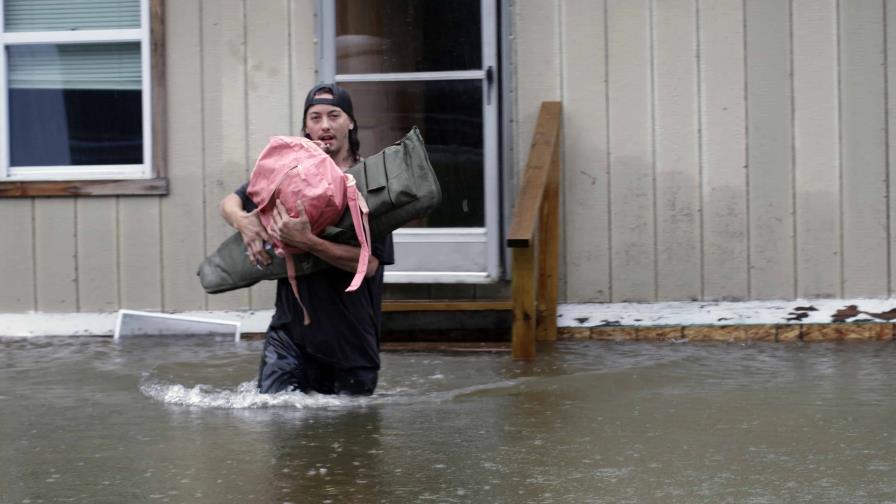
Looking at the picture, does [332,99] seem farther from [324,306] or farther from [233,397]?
[233,397]

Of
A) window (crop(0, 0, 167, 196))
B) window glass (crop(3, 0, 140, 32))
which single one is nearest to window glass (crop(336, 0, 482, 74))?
window (crop(0, 0, 167, 196))

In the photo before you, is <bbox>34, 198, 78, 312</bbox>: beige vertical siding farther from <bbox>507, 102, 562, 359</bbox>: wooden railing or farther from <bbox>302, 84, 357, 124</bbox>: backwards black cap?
<bbox>302, 84, 357, 124</bbox>: backwards black cap

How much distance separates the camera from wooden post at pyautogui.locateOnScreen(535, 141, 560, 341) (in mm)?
7812

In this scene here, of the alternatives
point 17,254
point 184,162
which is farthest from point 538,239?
point 17,254

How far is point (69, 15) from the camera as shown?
851 cm

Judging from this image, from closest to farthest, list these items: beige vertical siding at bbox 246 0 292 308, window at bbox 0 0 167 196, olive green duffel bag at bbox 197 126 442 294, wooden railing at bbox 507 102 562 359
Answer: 1. olive green duffel bag at bbox 197 126 442 294
2. wooden railing at bbox 507 102 562 359
3. beige vertical siding at bbox 246 0 292 308
4. window at bbox 0 0 167 196

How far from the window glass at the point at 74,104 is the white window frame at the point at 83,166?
0.05m

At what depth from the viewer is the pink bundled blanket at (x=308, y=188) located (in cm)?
520

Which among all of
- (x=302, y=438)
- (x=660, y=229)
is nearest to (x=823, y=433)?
(x=302, y=438)

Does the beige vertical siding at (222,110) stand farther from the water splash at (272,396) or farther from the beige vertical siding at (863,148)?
the beige vertical siding at (863,148)

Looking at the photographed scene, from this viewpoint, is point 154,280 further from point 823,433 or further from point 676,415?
point 823,433

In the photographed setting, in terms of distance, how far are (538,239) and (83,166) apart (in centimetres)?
279

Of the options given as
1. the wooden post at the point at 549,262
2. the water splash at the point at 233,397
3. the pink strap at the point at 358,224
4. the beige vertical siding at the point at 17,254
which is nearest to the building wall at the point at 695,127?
the wooden post at the point at 549,262

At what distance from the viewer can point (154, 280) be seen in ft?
27.5
